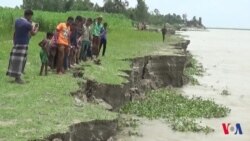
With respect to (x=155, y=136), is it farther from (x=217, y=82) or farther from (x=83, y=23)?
(x=217, y=82)

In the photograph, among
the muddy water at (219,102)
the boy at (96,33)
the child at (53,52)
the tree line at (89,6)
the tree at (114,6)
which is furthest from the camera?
the tree at (114,6)

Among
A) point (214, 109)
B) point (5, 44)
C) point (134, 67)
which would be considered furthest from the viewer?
point (5, 44)

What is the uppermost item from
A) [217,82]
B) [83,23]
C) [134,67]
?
[83,23]

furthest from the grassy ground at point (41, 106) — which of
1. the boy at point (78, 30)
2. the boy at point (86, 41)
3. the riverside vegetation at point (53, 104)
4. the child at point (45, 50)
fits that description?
the boy at point (86, 41)

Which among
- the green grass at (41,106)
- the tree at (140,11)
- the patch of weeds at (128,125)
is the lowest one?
the tree at (140,11)

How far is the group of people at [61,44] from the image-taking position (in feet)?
34.4

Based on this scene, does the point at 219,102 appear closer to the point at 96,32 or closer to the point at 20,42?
the point at 96,32

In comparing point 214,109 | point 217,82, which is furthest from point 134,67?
point 217,82

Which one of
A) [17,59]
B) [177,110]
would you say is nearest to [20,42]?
[17,59]

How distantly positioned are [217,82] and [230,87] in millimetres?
1622

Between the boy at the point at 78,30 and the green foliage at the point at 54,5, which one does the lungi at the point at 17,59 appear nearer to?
the boy at the point at 78,30

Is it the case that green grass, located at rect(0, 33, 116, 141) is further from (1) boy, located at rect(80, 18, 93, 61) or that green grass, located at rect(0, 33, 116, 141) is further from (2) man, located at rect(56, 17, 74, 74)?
(1) boy, located at rect(80, 18, 93, 61)

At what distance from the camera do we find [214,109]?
554 inches

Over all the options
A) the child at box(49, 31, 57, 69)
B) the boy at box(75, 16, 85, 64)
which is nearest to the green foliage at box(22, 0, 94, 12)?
the boy at box(75, 16, 85, 64)
